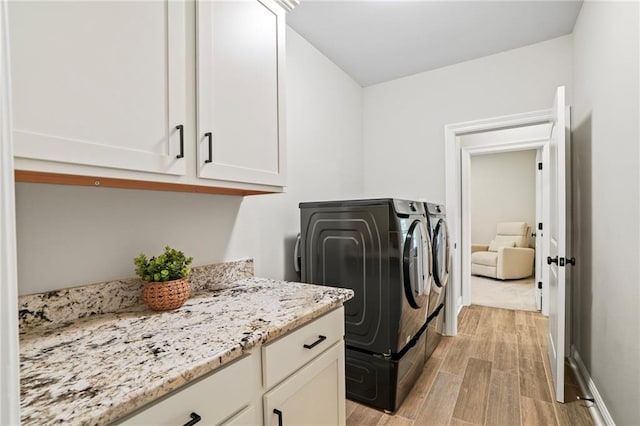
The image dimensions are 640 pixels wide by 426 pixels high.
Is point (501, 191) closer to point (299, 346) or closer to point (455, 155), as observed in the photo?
point (455, 155)

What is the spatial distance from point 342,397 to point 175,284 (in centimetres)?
86

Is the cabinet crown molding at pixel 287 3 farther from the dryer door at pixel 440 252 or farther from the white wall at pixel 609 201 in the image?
the dryer door at pixel 440 252

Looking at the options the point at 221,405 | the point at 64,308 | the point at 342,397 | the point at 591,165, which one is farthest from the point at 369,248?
the point at 591,165

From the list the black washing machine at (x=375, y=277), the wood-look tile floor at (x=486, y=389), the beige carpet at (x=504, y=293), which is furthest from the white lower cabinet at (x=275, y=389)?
the beige carpet at (x=504, y=293)

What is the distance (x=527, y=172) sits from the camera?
20.5 ft

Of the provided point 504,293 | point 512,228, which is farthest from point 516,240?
point 504,293

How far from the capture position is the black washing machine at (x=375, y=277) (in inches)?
70.7

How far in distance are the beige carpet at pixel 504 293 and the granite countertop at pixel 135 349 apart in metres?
3.67

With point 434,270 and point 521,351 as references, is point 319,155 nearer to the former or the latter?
point 434,270

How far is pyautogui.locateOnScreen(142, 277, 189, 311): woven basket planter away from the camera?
1122mm

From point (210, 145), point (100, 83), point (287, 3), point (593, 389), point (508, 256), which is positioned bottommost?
point (593, 389)

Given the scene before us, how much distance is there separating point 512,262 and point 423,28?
4493mm

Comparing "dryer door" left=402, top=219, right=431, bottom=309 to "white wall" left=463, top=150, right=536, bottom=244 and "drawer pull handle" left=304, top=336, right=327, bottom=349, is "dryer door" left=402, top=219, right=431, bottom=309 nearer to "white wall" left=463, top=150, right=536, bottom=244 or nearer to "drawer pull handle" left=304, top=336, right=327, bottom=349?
"drawer pull handle" left=304, top=336, right=327, bottom=349

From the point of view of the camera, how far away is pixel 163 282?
1.13m
